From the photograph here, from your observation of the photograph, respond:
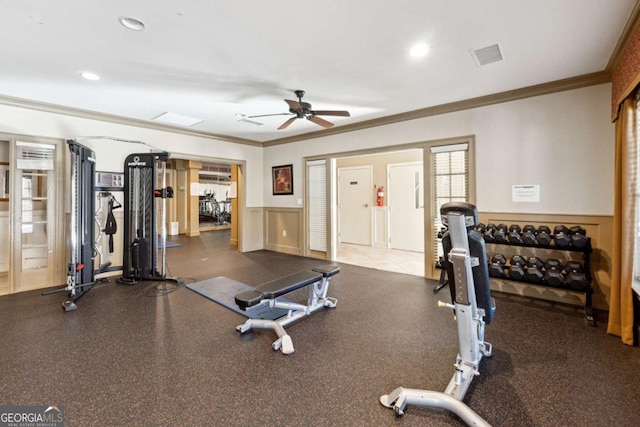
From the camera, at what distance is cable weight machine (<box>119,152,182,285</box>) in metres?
4.14

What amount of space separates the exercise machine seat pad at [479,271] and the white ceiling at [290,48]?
1.66m

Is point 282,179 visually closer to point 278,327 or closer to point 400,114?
point 400,114

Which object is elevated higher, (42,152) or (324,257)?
(42,152)

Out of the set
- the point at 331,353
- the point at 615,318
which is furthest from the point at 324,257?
the point at 615,318

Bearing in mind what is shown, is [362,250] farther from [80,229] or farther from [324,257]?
[80,229]

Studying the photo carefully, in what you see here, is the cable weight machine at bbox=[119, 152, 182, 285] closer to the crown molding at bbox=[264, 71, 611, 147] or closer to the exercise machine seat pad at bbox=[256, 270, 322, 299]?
the exercise machine seat pad at bbox=[256, 270, 322, 299]

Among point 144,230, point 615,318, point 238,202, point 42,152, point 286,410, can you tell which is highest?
point 42,152

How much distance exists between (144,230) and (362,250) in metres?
4.39

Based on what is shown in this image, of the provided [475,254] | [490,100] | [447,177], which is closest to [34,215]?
[475,254]

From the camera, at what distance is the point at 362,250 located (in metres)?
6.66

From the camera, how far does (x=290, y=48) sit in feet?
8.56

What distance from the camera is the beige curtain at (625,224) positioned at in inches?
93.6

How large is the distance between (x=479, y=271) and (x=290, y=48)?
2419mm

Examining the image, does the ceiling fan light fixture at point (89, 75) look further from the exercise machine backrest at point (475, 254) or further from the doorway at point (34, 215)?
the exercise machine backrest at point (475, 254)
